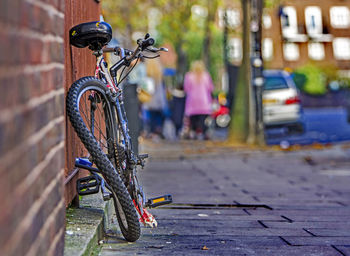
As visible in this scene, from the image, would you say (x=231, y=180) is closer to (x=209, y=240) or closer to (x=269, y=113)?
(x=209, y=240)

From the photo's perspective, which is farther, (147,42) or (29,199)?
(147,42)

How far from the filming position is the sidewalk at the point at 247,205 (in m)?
4.83

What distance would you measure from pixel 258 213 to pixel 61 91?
11.0 feet

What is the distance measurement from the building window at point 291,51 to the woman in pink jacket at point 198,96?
51199 millimetres

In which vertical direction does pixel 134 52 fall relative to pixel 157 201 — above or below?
above

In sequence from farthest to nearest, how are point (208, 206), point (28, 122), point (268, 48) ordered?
point (268, 48), point (208, 206), point (28, 122)

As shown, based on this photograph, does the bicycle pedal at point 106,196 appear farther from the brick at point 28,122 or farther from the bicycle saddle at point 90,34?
the brick at point 28,122

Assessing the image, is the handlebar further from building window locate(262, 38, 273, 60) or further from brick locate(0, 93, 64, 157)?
building window locate(262, 38, 273, 60)

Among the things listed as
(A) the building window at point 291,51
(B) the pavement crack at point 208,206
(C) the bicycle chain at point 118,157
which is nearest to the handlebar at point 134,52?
(C) the bicycle chain at point 118,157

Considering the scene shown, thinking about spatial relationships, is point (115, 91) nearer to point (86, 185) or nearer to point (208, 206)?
point (86, 185)

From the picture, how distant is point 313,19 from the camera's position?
2694 inches

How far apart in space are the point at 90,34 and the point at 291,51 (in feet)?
214

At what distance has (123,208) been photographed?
4.54 meters

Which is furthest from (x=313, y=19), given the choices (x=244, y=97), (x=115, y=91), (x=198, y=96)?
(x=115, y=91)
